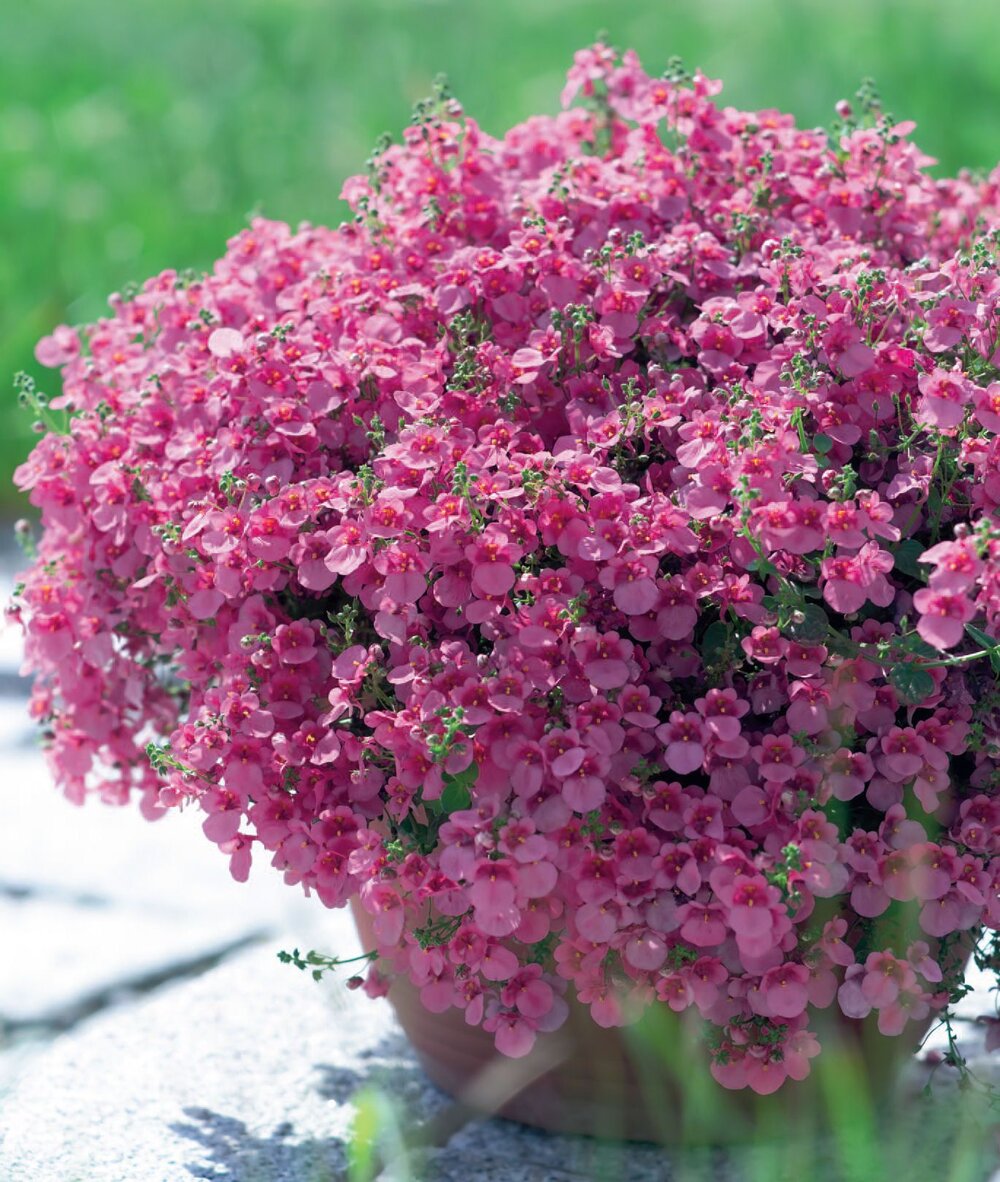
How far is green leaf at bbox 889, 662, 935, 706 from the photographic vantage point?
4.78 feet

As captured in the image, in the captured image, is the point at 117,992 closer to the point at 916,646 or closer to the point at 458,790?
the point at 458,790

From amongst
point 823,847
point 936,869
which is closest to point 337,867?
point 823,847

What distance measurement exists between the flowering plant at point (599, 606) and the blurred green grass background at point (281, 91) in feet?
8.15

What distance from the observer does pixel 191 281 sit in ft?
6.82

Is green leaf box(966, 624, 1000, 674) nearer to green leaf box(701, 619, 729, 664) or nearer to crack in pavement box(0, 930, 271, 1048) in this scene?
green leaf box(701, 619, 729, 664)

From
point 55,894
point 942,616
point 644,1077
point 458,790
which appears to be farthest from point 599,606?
point 55,894

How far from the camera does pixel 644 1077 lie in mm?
1715

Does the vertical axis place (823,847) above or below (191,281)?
below

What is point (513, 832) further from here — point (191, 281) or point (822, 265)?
point (191, 281)

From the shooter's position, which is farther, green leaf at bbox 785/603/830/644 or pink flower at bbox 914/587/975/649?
green leaf at bbox 785/603/830/644

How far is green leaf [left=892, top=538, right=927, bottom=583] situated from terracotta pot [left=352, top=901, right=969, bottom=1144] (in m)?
0.50

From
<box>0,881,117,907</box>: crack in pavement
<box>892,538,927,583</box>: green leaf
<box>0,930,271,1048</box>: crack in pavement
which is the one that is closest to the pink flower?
<box>892,538,927,583</box>: green leaf

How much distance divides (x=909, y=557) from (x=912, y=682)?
0.14 m

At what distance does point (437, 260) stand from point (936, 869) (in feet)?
2.96
